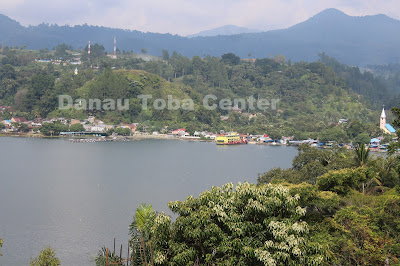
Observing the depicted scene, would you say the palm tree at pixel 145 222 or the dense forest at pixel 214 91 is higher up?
the dense forest at pixel 214 91

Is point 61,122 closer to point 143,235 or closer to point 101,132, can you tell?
point 101,132

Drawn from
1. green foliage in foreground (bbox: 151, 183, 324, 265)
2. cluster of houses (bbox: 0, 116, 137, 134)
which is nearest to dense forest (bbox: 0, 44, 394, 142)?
cluster of houses (bbox: 0, 116, 137, 134)

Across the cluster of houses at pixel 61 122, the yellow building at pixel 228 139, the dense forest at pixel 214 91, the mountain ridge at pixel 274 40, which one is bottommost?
the yellow building at pixel 228 139

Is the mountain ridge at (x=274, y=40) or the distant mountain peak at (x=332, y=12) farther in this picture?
the distant mountain peak at (x=332, y=12)

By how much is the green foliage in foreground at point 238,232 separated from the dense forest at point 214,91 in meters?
32.8

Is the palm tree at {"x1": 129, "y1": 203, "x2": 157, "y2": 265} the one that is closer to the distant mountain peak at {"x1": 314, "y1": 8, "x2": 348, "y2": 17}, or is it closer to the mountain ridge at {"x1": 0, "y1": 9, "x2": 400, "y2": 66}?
the mountain ridge at {"x1": 0, "y1": 9, "x2": 400, "y2": 66}

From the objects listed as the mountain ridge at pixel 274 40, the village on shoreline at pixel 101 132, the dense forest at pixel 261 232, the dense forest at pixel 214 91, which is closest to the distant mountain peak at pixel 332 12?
the mountain ridge at pixel 274 40

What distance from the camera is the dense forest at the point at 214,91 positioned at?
45.6m

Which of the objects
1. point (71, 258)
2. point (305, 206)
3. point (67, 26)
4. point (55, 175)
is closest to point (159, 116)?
point (55, 175)

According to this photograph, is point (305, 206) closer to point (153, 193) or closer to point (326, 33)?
point (153, 193)

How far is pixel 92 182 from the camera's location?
851 inches

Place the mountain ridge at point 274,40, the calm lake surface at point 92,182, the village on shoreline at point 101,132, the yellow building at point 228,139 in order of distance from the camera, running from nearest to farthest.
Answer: the calm lake surface at point 92,182, the yellow building at point 228,139, the village on shoreline at point 101,132, the mountain ridge at point 274,40

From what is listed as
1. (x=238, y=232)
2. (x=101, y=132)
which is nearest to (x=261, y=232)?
(x=238, y=232)

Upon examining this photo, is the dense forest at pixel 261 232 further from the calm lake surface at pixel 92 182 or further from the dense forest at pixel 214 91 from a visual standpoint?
the dense forest at pixel 214 91
